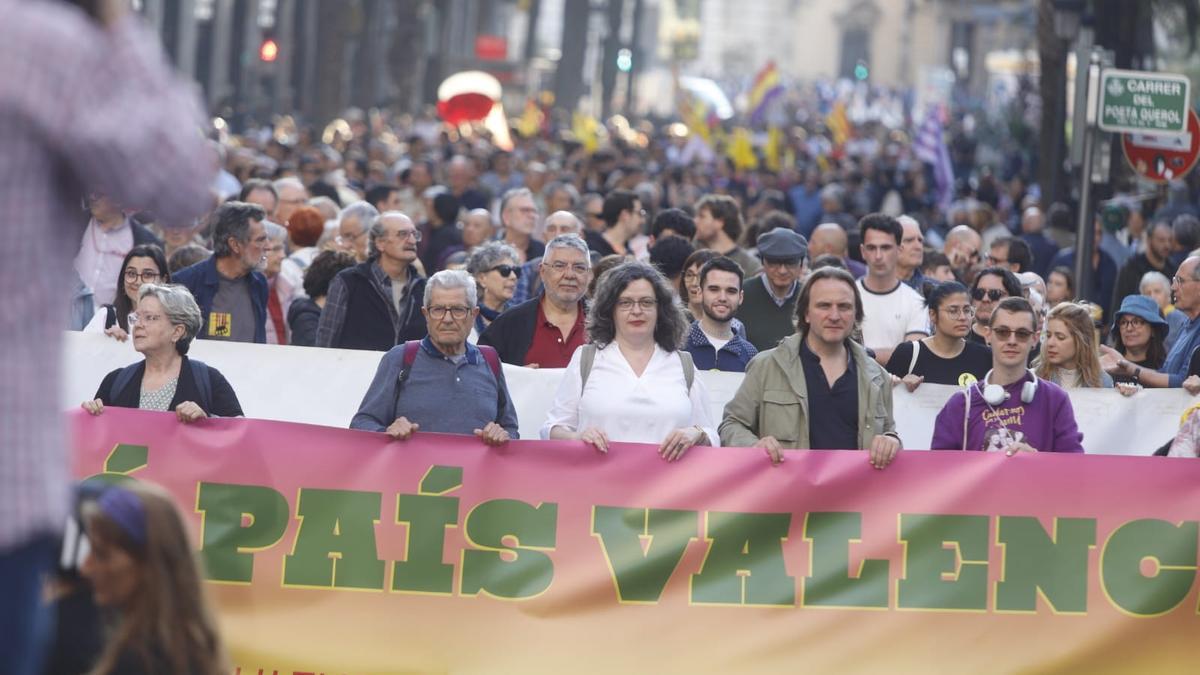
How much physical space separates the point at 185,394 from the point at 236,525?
694 mm

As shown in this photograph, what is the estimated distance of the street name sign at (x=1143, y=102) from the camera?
14516mm

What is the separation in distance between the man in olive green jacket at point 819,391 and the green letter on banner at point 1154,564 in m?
0.83

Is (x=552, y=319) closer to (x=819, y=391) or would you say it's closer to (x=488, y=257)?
(x=488, y=257)

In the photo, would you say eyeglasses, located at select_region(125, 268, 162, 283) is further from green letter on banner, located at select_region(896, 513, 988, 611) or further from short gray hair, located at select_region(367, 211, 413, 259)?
green letter on banner, located at select_region(896, 513, 988, 611)

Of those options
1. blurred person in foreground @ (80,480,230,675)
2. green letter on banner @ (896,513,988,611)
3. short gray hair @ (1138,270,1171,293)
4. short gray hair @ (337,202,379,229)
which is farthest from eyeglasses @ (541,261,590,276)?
blurred person in foreground @ (80,480,230,675)

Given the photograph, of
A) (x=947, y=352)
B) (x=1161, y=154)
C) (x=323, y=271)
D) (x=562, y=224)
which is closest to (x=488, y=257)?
(x=323, y=271)

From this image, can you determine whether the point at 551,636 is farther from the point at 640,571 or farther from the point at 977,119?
the point at 977,119

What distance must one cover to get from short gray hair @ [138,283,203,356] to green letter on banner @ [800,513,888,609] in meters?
2.31

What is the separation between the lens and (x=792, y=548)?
24.0ft

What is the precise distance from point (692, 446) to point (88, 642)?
3.48 metres

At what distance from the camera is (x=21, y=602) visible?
3.47m

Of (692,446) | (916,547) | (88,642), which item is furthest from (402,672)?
(88,642)

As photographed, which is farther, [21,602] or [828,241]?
[828,241]

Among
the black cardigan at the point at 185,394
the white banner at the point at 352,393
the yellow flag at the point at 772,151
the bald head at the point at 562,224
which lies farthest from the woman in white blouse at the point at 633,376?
the yellow flag at the point at 772,151
